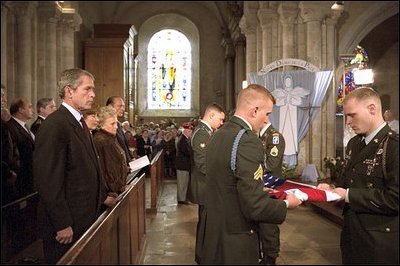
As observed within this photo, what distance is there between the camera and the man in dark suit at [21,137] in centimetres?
505

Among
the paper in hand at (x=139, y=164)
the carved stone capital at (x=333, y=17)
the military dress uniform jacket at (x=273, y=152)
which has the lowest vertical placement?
the paper in hand at (x=139, y=164)

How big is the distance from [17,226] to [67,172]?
2.05 meters

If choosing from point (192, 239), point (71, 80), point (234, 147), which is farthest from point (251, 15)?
point (234, 147)

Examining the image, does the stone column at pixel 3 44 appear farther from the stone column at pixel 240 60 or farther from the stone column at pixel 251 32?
the stone column at pixel 240 60

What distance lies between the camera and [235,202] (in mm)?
2387

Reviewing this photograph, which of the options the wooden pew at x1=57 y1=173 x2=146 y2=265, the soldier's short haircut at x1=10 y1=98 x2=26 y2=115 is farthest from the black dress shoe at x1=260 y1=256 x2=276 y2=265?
the soldier's short haircut at x1=10 y1=98 x2=26 y2=115

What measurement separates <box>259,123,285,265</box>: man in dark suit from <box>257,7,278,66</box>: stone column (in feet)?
24.0

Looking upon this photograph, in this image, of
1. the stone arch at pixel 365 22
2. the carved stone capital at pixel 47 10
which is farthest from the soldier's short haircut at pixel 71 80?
the stone arch at pixel 365 22

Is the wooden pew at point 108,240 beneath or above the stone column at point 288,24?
beneath

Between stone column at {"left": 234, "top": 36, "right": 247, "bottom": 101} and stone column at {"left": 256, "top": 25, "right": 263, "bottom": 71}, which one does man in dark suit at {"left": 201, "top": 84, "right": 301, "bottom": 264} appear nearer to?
stone column at {"left": 256, "top": 25, "right": 263, "bottom": 71}

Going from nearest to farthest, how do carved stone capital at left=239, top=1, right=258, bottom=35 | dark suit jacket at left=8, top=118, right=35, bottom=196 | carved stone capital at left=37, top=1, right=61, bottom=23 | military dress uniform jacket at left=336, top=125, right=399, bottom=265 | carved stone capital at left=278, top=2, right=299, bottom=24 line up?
1. military dress uniform jacket at left=336, top=125, right=399, bottom=265
2. dark suit jacket at left=8, top=118, right=35, bottom=196
3. carved stone capital at left=278, top=2, right=299, bottom=24
4. carved stone capital at left=37, top=1, right=61, bottom=23
5. carved stone capital at left=239, top=1, right=258, bottom=35

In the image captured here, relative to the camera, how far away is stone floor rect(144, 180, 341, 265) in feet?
15.1

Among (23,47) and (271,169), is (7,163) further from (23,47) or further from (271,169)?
(23,47)

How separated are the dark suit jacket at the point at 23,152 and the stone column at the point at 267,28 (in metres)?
7.91
